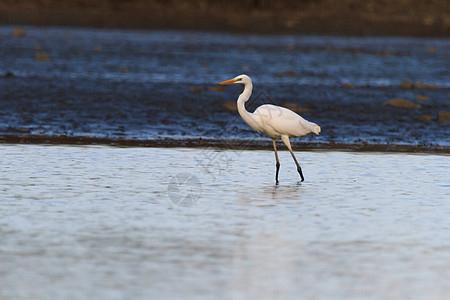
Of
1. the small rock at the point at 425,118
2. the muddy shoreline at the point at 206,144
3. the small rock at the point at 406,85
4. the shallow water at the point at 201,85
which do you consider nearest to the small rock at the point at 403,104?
the shallow water at the point at 201,85

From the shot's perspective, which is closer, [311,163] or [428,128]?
[311,163]

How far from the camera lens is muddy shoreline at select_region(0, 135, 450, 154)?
45.5 ft

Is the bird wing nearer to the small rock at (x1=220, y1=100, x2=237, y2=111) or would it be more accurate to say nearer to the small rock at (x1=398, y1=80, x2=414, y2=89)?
the small rock at (x1=220, y1=100, x2=237, y2=111)

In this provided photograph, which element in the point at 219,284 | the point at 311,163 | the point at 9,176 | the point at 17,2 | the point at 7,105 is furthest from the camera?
the point at 17,2

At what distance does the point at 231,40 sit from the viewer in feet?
137

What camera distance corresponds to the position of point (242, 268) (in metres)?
6.60

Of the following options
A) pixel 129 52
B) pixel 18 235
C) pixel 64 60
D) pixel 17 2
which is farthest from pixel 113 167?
pixel 17 2

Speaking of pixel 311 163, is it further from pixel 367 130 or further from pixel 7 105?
pixel 7 105

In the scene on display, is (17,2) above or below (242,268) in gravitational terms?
above

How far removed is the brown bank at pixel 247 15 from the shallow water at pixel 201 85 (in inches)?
220

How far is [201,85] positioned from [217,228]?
588 inches

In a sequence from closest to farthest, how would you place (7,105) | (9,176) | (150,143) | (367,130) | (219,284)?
(219,284) < (9,176) < (150,143) < (367,130) < (7,105)

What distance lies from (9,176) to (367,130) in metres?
7.90

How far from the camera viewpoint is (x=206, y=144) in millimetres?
14234
